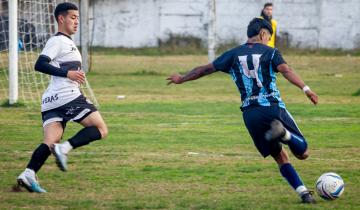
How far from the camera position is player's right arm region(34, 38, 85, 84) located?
1013cm

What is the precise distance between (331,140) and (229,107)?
5.88 meters

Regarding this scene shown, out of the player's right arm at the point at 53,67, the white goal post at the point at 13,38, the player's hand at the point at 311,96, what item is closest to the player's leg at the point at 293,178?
the player's hand at the point at 311,96

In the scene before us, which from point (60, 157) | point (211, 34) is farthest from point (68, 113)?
point (211, 34)

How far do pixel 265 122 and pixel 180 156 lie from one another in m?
3.52

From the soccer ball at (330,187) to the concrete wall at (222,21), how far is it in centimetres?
3409

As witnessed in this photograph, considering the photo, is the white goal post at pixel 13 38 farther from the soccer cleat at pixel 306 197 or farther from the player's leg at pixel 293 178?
the soccer cleat at pixel 306 197

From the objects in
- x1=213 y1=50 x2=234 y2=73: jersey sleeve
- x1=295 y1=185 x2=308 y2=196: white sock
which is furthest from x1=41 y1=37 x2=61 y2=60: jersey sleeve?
x1=295 y1=185 x2=308 y2=196: white sock

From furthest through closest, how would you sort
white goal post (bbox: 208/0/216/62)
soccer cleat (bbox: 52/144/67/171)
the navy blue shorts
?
white goal post (bbox: 208/0/216/62), soccer cleat (bbox: 52/144/67/171), the navy blue shorts

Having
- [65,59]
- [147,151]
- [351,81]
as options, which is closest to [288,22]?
[351,81]

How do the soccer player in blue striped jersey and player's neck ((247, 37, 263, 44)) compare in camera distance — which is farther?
player's neck ((247, 37, 263, 44))

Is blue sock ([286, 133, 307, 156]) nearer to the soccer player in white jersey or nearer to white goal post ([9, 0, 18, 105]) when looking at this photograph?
the soccer player in white jersey

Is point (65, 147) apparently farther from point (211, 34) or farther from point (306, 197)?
point (211, 34)

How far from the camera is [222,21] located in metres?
44.3

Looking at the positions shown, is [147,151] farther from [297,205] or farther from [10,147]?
[297,205]
